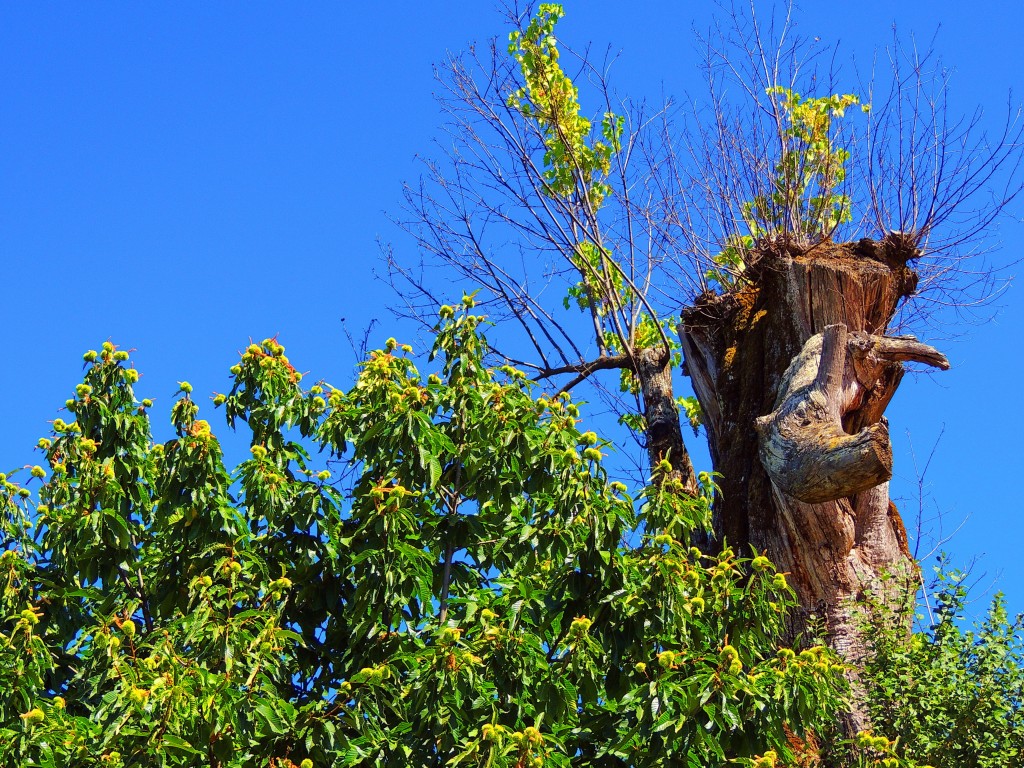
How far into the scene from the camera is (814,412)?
890 cm

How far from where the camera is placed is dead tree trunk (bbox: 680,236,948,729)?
28.0ft

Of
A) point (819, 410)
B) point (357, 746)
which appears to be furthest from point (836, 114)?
point (357, 746)

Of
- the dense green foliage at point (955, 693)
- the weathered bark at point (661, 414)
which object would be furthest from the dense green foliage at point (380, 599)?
the weathered bark at point (661, 414)

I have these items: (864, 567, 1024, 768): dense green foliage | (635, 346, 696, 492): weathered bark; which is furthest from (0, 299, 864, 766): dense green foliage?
(635, 346, 696, 492): weathered bark

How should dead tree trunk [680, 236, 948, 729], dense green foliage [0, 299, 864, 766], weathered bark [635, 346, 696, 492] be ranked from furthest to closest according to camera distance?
weathered bark [635, 346, 696, 492] → dead tree trunk [680, 236, 948, 729] → dense green foliage [0, 299, 864, 766]

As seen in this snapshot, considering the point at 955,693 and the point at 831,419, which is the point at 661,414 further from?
the point at 955,693

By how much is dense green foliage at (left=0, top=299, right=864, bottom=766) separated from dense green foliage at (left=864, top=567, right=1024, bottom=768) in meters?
1.05

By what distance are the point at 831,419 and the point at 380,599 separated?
3843mm

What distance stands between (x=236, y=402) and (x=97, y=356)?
93 centimetres

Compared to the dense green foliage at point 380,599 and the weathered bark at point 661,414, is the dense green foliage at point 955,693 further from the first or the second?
the weathered bark at point 661,414

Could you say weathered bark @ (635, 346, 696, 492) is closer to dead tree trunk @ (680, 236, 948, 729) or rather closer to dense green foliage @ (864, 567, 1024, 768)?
dead tree trunk @ (680, 236, 948, 729)

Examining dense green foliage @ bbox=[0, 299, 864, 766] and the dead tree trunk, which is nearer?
dense green foliage @ bbox=[0, 299, 864, 766]

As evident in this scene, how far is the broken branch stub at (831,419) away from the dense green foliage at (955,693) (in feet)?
2.86

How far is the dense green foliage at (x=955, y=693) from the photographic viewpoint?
7160 millimetres
